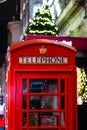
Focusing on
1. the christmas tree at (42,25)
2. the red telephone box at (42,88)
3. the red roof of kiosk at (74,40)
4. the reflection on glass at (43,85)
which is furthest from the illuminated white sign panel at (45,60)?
the christmas tree at (42,25)

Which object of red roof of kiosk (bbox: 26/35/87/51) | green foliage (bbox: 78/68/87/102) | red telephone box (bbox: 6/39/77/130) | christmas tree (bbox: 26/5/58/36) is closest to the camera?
red telephone box (bbox: 6/39/77/130)

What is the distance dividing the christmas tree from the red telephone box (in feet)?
29.6

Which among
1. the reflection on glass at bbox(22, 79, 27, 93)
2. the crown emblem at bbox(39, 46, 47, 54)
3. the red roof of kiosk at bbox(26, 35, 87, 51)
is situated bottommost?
the reflection on glass at bbox(22, 79, 27, 93)

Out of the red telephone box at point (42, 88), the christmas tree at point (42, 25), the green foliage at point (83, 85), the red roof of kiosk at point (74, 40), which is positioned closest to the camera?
the red telephone box at point (42, 88)

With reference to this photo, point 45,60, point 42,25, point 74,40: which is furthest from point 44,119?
point 42,25

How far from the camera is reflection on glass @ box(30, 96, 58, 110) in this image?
9.18 metres

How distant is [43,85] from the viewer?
9.17 m

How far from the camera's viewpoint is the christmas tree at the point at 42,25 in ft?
61.0

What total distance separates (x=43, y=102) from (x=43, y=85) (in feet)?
0.90

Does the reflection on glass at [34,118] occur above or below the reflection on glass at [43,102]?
below

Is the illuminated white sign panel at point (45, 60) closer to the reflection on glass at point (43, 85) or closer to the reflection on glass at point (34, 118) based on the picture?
the reflection on glass at point (43, 85)

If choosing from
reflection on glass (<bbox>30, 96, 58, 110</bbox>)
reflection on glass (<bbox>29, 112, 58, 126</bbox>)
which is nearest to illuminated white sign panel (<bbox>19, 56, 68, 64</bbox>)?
reflection on glass (<bbox>30, 96, 58, 110</bbox>)

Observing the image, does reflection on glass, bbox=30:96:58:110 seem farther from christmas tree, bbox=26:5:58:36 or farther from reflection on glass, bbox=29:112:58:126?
christmas tree, bbox=26:5:58:36

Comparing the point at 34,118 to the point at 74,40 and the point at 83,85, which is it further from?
the point at 83,85
